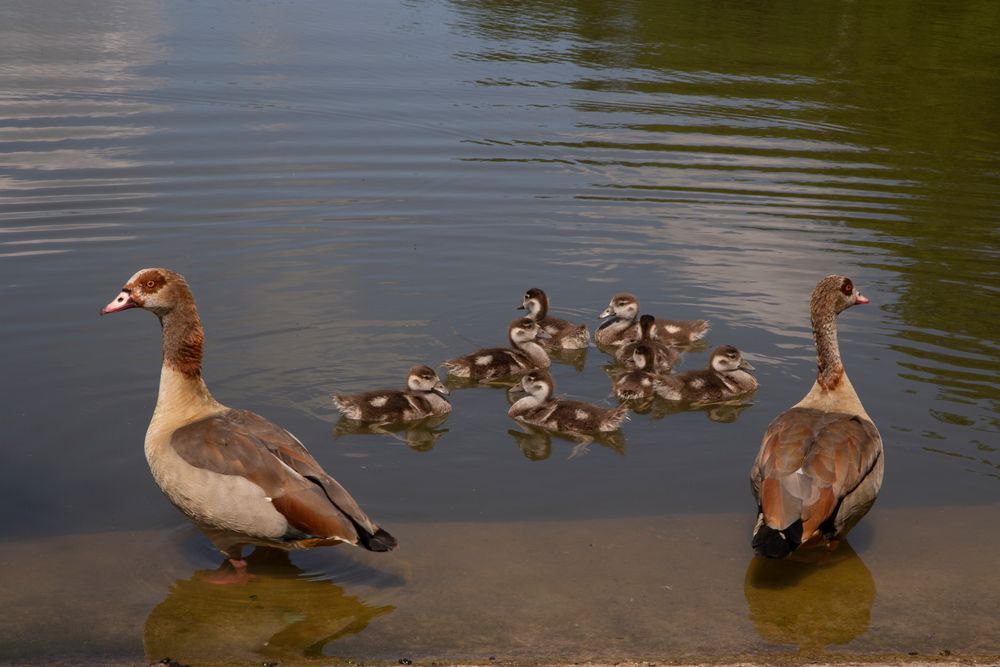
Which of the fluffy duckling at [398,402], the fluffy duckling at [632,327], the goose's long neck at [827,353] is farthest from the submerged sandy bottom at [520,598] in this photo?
the fluffy duckling at [632,327]

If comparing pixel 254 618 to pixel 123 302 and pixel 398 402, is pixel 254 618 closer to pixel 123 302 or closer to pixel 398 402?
pixel 123 302

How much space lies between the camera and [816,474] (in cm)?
701

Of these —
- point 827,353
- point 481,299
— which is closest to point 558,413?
point 827,353

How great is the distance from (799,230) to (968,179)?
3.52 m

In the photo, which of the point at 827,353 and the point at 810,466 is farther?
the point at 827,353

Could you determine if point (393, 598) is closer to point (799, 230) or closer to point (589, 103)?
point (799, 230)

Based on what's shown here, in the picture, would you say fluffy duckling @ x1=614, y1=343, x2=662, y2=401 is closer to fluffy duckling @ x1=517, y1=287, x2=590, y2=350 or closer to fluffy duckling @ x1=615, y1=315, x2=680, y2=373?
fluffy duckling @ x1=615, y1=315, x2=680, y2=373

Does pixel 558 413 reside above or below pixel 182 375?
below

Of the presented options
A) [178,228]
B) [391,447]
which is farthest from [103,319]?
[391,447]

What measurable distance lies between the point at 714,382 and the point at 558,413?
136 centimetres

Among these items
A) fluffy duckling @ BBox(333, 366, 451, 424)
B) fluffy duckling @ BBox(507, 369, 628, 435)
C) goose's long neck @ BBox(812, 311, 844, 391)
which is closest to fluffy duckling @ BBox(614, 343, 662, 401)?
fluffy duckling @ BBox(507, 369, 628, 435)

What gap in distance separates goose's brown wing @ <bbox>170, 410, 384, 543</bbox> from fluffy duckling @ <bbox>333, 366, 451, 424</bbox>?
2119 mm

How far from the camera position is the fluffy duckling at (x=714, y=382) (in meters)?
10.0

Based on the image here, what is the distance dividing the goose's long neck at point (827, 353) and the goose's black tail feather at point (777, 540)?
1.66m
